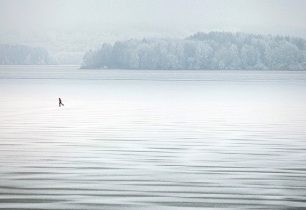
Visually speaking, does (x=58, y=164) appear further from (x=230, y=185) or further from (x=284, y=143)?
(x=284, y=143)

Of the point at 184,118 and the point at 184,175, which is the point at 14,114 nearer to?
the point at 184,118

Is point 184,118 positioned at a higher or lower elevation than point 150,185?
lower

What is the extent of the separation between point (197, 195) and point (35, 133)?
12.7m

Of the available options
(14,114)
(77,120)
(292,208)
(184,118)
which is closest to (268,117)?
(184,118)

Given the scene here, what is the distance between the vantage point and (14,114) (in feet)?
111

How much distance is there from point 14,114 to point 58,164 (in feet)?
61.7

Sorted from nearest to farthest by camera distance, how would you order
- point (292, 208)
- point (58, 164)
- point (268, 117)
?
point (292, 208) < point (58, 164) < point (268, 117)

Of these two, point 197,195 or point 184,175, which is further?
point 184,175

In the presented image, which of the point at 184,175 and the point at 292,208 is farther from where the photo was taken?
the point at 184,175

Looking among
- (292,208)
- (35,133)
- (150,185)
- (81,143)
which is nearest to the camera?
(292,208)

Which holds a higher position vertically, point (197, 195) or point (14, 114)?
point (197, 195)

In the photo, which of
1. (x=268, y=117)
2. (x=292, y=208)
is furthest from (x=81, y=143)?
(x=268, y=117)

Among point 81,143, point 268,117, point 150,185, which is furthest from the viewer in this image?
point 268,117

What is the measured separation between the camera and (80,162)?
52.1 feet
